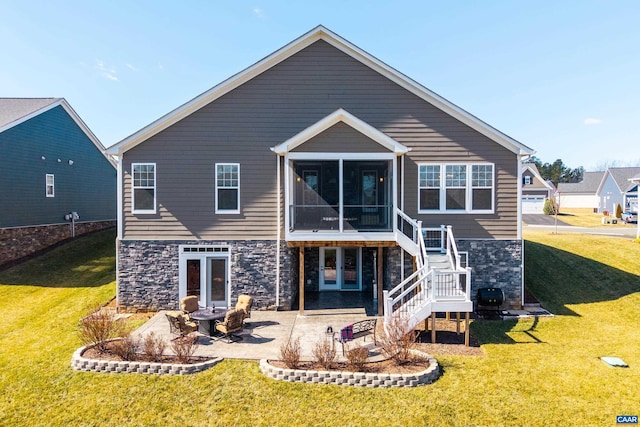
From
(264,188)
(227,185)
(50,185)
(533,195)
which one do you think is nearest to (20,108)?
(50,185)

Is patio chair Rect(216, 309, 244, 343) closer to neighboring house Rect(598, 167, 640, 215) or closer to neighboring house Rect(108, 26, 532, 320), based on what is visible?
neighboring house Rect(108, 26, 532, 320)

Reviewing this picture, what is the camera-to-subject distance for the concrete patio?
8555 mm

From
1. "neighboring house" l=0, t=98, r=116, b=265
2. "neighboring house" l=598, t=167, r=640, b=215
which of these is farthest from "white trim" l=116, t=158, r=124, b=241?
"neighboring house" l=598, t=167, r=640, b=215

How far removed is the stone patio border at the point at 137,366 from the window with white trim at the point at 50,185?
14.9m

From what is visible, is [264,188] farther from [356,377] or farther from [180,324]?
[356,377]

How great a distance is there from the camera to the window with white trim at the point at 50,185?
1852cm

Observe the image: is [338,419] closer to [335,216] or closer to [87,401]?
[87,401]

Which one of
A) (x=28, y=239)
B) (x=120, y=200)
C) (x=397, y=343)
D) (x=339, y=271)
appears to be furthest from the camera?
(x=28, y=239)

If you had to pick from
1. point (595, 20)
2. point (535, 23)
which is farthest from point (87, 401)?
point (595, 20)

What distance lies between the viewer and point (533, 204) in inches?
1629

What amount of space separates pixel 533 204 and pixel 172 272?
4341cm

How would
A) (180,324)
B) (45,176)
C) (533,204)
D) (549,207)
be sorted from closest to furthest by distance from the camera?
(180,324) < (45,176) < (549,207) < (533,204)

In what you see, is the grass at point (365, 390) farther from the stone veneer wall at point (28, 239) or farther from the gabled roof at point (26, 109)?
the gabled roof at point (26, 109)

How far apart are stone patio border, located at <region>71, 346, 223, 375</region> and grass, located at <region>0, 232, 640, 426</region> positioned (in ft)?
0.52
